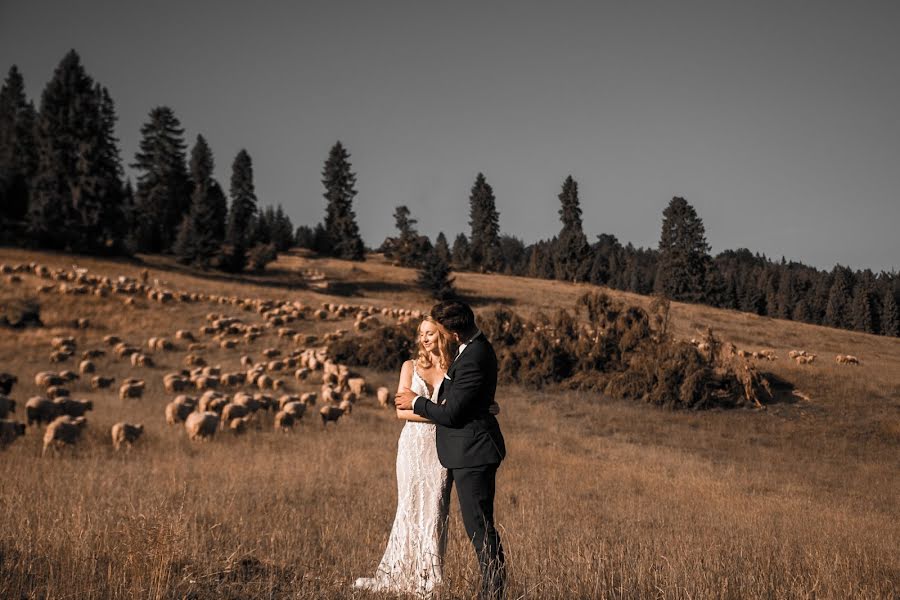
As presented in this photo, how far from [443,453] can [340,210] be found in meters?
78.3

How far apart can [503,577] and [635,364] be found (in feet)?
54.5

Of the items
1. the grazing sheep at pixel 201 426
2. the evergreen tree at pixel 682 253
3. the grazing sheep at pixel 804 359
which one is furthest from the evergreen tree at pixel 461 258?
the grazing sheep at pixel 201 426

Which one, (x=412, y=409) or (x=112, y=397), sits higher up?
(x=412, y=409)

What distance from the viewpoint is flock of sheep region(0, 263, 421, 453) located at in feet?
42.6

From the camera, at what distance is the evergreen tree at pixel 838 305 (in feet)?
239

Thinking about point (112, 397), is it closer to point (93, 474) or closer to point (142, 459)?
point (142, 459)

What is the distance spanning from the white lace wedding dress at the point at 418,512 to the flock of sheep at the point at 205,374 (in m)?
9.19

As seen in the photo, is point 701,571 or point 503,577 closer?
point 503,577

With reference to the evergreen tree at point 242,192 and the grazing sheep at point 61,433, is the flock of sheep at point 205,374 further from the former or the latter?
the evergreen tree at point 242,192

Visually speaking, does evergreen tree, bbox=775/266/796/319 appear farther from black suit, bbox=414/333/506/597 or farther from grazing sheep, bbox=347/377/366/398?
black suit, bbox=414/333/506/597

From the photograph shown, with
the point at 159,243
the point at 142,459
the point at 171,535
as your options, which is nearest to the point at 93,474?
the point at 142,459

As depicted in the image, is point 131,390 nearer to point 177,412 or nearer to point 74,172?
point 177,412

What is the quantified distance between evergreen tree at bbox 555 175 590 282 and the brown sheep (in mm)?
63897

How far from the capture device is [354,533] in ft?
21.1
